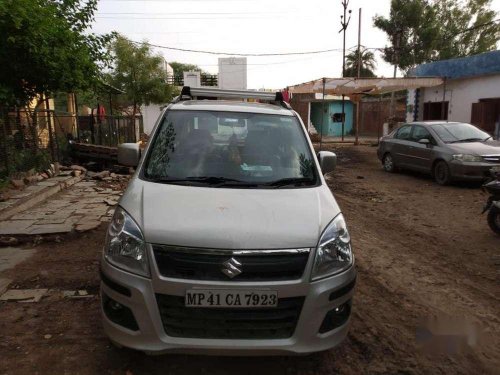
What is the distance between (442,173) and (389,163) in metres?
2.64

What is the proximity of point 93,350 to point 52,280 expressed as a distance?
170 cm

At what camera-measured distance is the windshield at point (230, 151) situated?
343 centimetres

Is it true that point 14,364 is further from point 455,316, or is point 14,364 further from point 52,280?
point 455,316

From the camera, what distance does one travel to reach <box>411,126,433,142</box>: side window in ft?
36.9

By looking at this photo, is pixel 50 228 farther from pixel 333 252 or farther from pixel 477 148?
pixel 477 148

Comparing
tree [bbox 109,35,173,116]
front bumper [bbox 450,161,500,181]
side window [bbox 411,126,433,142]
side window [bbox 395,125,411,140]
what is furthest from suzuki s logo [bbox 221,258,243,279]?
tree [bbox 109,35,173,116]

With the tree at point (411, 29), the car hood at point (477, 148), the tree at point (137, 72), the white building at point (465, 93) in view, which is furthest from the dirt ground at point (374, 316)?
the tree at point (411, 29)

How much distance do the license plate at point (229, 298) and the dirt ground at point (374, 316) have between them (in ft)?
2.18

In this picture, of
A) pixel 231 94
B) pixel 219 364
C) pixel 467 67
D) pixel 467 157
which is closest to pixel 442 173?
pixel 467 157

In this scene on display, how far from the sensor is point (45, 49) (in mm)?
8164

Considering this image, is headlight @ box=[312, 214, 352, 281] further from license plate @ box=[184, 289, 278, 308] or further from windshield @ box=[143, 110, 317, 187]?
windshield @ box=[143, 110, 317, 187]

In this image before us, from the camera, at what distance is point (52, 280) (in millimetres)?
4594

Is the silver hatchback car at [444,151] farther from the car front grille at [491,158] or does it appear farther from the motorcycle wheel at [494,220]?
the motorcycle wheel at [494,220]

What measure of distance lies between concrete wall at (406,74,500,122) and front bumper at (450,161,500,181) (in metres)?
8.62
